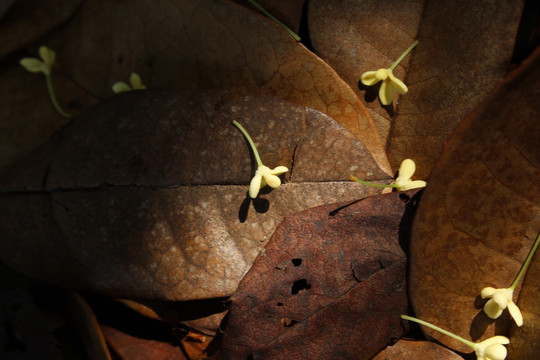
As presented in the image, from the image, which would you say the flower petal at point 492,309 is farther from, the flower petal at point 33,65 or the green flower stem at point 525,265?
the flower petal at point 33,65

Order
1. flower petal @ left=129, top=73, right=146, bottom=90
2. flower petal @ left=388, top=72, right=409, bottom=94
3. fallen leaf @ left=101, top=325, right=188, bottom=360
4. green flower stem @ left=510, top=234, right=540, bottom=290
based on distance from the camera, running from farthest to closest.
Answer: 1. flower petal @ left=129, top=73, right=146, bottom=90
2. fallen leaf @ left=101, top=325, right=188, bottom=360
3. flower petal @ left=388, top=72, right=409, bottom=94
4. green flower stem @ left=510, top=234, right=540, bottom=290

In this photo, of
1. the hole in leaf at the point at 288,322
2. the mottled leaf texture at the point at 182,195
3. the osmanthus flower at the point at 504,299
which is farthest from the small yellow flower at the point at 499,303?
the hole in leaf at the point at 288,322

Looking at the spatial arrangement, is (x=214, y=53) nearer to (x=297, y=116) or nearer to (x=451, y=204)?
(x=297, y=116)

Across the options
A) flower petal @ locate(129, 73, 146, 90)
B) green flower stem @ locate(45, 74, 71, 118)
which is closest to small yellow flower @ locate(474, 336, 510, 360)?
flower petal @ locate(129, 73, 146, 90)

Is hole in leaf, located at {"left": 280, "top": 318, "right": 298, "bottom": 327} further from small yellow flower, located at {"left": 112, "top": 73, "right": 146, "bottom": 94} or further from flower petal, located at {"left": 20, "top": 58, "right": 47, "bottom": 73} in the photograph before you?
flower petal, located at {"left": 20, "top": 58, "right": 47, "bottom": 73}

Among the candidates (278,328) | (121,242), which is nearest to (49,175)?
(121,242)

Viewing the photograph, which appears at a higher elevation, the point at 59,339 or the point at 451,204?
the point at 451,204
